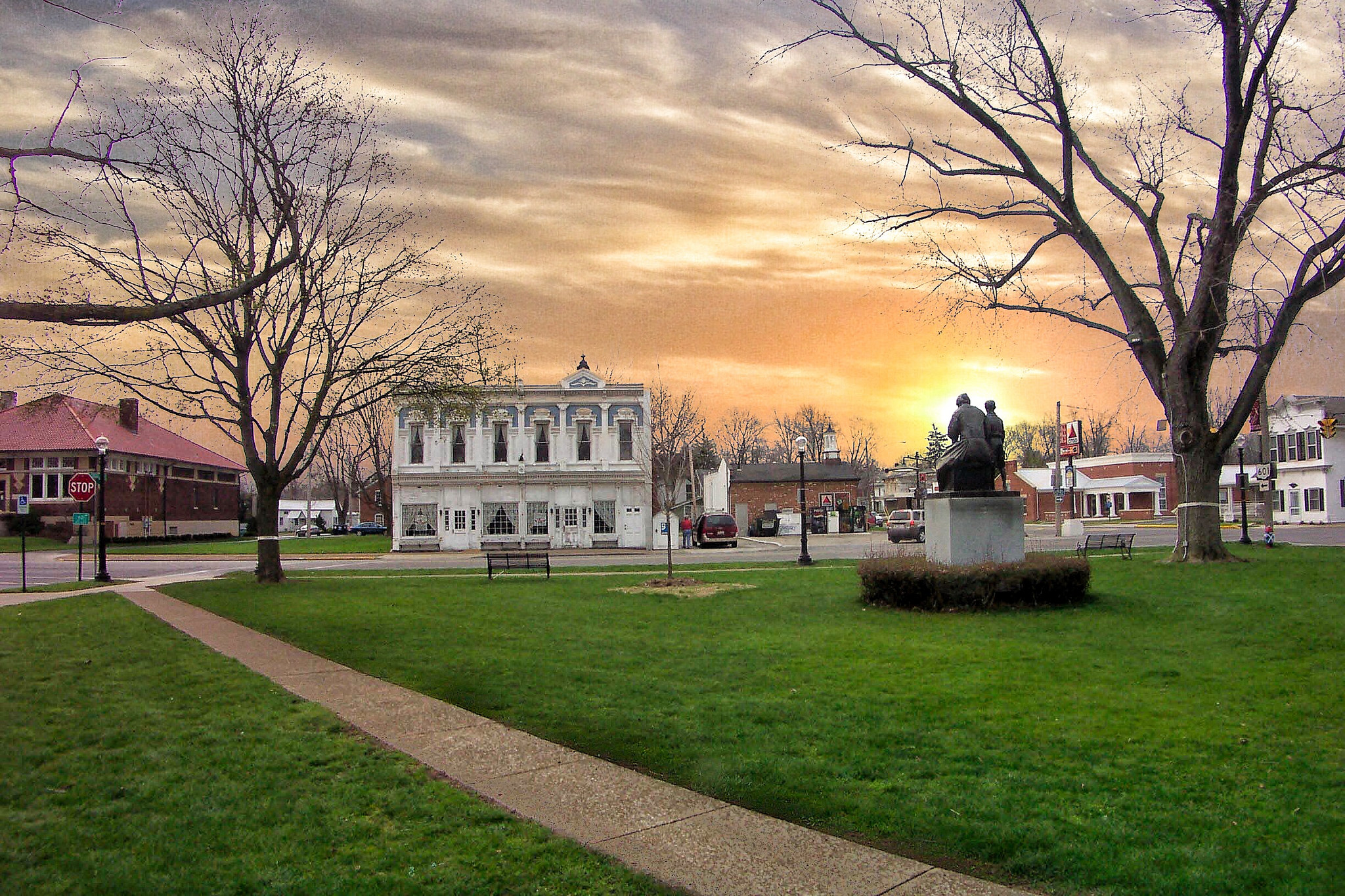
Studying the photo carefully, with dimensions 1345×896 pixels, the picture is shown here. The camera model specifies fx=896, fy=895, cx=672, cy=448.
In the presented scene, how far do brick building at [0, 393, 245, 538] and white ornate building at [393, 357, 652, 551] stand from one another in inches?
786

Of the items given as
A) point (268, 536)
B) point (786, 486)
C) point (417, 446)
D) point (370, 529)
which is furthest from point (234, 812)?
point (370, 529)

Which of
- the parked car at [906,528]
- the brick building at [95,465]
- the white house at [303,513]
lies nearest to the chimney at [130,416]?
the brick building at [95,465]

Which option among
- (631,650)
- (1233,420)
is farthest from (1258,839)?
(1233,420)

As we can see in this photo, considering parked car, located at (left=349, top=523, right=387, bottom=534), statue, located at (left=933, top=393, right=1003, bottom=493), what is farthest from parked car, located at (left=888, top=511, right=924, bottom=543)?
parked car, located at (left=349, top=523, right=387, bottom=534)

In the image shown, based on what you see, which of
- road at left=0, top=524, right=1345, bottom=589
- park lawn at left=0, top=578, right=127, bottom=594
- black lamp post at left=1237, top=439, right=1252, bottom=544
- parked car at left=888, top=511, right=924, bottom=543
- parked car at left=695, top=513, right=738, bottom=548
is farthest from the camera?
parked car at left=695, top=513, right=738, bottom=548

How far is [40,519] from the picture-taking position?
5372 cm

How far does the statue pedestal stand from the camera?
15164mm

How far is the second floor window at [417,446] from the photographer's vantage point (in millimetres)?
46031

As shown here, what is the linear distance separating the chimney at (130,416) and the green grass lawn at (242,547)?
32.8 feet

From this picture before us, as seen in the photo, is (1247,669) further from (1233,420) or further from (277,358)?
(277,358)

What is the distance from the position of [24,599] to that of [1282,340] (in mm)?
28151

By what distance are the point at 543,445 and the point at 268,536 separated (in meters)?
23.3

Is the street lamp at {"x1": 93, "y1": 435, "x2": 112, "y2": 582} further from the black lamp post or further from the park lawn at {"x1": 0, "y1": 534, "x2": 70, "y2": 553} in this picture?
the black lamp post

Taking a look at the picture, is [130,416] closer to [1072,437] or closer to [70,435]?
[70,435]
